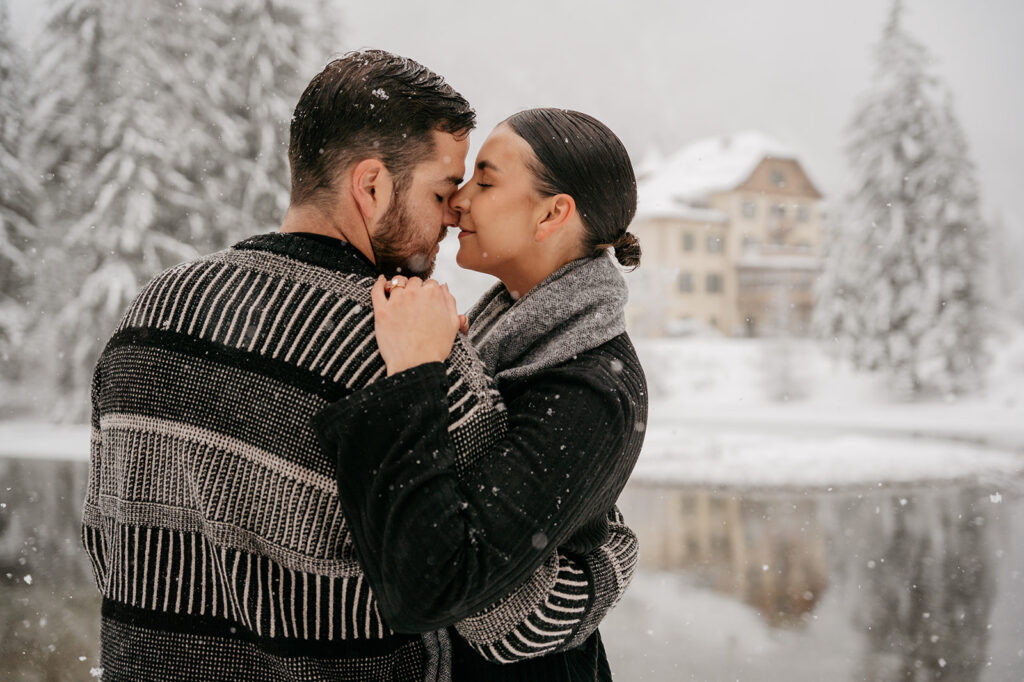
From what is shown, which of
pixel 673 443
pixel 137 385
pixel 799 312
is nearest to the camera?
pixel 137 385

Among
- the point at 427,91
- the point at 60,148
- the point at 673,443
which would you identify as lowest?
the point at 673,443

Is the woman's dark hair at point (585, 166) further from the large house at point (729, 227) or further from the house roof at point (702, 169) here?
the house roof at point (702, 169)

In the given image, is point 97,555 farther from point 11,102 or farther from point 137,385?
point 11,102

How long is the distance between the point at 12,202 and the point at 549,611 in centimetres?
1860

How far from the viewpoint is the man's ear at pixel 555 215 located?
6.02 ft

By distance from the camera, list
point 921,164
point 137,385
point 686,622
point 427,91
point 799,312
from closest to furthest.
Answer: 1. point 137,385
2. point 427,91
3. point 686,622
4. point 921,164
5. point 799,312

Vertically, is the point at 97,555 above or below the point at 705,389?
above

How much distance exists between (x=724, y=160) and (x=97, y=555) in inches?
1207

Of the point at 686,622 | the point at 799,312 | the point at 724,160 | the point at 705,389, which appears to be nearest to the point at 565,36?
the point at 724,160

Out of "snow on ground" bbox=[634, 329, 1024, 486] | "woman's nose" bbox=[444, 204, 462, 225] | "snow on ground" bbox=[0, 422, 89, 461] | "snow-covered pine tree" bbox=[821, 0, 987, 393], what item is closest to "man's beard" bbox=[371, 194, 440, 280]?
"woman's nose" bbox=[444, 204, 462, 225]

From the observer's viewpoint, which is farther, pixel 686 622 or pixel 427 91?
pixel 686 622

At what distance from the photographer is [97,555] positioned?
1.73 meters

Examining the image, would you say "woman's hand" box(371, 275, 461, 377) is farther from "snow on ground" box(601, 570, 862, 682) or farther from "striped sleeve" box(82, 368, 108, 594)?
"snow on ground" box(601, 570, 862, 682)

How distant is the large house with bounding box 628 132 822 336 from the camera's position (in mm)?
26750
